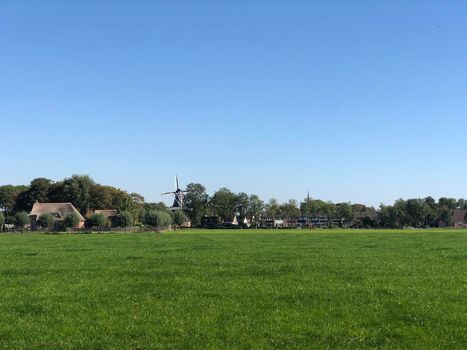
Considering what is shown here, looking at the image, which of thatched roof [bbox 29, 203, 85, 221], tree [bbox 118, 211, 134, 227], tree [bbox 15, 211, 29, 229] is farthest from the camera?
thatched roof [bbox 29, 203, 85, 221]

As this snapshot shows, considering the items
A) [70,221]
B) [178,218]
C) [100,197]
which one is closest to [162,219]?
[70,221]

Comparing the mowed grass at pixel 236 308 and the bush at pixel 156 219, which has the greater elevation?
the bush at pixel 156 219

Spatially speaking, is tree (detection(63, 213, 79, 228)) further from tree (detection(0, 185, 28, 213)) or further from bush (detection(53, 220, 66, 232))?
tree (detection(0, 185, 28, 213))

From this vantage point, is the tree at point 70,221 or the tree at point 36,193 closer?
the tree at point 70,221

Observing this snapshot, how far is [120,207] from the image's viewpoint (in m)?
181

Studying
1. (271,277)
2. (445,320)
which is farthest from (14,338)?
(271,277)

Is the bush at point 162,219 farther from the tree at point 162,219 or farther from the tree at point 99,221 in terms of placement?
the tree at point 99,221

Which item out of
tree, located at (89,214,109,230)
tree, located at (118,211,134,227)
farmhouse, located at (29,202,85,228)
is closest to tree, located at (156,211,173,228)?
tree, located at (118,211,134,227)

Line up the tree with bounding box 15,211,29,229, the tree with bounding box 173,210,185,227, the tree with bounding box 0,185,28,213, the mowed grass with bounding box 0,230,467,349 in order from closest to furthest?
Answer: the mowed grass with bounding box 0,230,467,349, the tree with bounding box 15,211,29,229, the tree with bounding box 173,210,185,227, the tree with bounding box 0,185,28,213

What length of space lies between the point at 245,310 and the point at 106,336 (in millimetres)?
4182

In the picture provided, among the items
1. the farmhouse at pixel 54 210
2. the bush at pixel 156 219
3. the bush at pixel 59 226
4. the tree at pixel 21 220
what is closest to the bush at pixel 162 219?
the bush at pixel 156 219

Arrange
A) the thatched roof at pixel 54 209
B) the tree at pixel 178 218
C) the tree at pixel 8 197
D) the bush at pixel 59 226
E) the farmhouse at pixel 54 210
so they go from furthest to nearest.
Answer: the tree at pixel 8 197
the tree at pixel 178 218
the thatched roof at pixel 54 209
the farmhouse at pixel 54 210
the bush at pixel 59 226

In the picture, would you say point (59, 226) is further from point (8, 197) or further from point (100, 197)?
point (8, 197)

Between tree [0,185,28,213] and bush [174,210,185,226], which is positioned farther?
tree [0,185,28,213]
